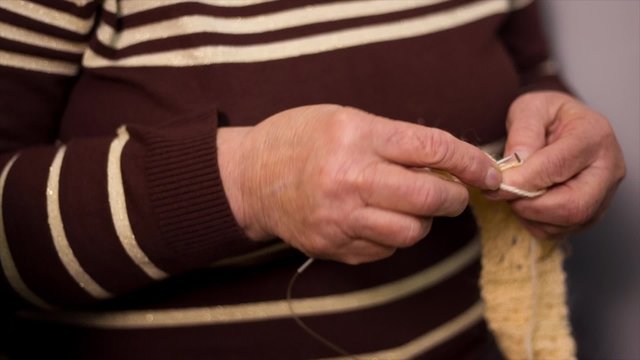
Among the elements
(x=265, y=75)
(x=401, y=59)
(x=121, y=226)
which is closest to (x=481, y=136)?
(x=401, y=59)

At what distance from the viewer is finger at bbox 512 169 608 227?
593 mm

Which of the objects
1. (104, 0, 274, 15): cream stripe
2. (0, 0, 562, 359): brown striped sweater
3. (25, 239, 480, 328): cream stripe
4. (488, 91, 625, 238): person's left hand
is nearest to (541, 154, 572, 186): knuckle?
(488, 91, 625, 238): person's left hand

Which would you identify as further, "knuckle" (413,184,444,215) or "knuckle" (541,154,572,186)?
"knuckle" (541,154,572,186)

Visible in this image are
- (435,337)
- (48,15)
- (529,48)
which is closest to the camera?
(48,15)

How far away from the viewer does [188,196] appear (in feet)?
1.65

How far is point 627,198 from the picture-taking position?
732mm

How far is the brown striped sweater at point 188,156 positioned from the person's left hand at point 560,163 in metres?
0.05

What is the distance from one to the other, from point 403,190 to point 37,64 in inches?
15.4

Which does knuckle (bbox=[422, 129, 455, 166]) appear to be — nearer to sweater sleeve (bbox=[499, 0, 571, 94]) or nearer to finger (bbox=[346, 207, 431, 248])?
finger (bbox=[346, 207, 431, 248])

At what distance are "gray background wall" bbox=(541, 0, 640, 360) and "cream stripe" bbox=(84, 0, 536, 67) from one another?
204 millimetres

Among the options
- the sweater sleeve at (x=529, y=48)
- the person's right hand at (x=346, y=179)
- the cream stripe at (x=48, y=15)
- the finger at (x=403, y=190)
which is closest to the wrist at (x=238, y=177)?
the person's right hand at (x=346, y=179)

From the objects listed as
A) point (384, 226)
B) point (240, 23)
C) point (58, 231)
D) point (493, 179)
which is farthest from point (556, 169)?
point (58, 231)

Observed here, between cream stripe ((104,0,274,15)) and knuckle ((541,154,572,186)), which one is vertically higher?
cream stripe ((104,0,274,15))

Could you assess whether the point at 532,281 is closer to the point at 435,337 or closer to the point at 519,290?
the point at 519,290
